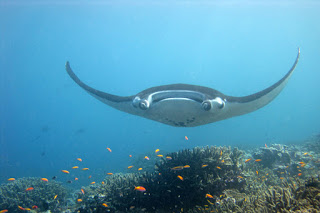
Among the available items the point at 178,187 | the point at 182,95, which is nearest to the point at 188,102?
the point at 182,95

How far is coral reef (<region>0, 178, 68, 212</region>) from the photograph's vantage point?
833 centimetres

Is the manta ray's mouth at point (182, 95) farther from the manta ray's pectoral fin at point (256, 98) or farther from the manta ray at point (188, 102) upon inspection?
the manta ray's pectoral fin at point (256, 98)

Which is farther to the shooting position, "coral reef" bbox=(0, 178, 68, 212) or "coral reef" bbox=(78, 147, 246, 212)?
"coral reef" bbox=(0, 178, 68, 212)

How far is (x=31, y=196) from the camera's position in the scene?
890 cm

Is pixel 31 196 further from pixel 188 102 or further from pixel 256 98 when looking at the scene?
pixel 256 98

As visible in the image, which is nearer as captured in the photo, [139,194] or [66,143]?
[139,194]

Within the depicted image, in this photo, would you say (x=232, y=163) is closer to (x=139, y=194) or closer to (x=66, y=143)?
(x=139, y=194)

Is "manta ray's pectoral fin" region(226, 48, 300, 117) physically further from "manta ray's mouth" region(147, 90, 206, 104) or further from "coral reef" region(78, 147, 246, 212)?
"coral reef" region(78, 147, 246, 212)

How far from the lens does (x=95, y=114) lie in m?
114

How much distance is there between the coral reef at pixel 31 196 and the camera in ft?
27.3

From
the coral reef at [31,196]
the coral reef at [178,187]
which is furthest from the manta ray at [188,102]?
the coral reef at [31,196]

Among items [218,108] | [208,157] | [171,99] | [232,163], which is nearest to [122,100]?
[171,99]

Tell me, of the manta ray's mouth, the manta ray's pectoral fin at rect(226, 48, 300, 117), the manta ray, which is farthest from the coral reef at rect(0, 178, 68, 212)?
the manta ray's pectoral fin at rect(226, 48, 300, 117)

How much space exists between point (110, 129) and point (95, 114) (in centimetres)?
2548
